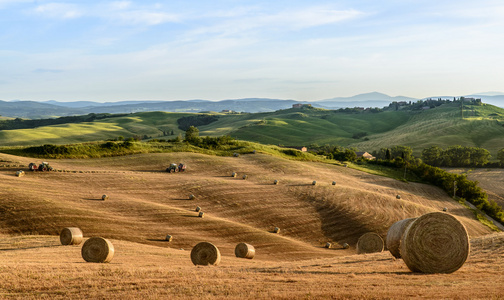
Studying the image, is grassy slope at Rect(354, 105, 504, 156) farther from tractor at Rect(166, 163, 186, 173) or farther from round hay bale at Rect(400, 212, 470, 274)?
round hay bale at Rect(400, 212, 470, 274)

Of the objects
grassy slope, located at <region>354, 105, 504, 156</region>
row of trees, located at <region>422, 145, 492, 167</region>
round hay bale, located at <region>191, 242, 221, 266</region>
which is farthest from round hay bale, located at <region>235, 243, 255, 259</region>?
grassy slope, located at <region>354, 105, 504, 156</region>

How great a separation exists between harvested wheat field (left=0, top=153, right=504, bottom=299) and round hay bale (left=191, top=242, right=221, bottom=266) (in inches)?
28.6

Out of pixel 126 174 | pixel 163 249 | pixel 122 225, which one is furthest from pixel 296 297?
pixel 126 174

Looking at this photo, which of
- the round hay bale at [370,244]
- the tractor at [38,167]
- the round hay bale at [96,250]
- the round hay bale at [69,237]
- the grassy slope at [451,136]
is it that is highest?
the grassy slope at [451,136]

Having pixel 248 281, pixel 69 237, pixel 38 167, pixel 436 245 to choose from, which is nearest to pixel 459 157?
pixel 38 167

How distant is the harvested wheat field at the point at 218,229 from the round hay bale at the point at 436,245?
628mm

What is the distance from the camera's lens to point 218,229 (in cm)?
3638

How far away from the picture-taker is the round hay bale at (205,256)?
947 inches

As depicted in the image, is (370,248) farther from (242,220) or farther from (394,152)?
(394,152)

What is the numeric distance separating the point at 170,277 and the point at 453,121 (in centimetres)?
19604

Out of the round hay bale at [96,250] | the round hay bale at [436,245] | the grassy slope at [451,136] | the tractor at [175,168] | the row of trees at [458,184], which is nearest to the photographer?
the round hay bale at [436,245]

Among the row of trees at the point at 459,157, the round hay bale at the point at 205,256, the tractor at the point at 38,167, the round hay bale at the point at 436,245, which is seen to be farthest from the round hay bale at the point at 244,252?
the row of trees at the point at 459,157

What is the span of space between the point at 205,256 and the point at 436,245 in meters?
12.0

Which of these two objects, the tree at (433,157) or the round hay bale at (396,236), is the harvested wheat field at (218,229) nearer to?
the round hay bale at (396,236)
